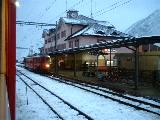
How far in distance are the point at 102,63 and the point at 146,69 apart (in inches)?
696

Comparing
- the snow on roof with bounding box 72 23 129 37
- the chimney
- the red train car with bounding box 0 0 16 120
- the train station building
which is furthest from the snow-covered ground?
the chimney

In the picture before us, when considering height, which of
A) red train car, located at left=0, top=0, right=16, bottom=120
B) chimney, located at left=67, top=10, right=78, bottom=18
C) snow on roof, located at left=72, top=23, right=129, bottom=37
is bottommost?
red train car, located at left=0, top=0, right=16, bottom=120

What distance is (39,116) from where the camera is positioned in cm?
1166

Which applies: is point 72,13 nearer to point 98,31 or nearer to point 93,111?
point 98,31

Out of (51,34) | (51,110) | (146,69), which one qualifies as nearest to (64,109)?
(51,110)

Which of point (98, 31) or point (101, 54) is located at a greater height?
point (98, 31)

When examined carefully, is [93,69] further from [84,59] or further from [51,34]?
[51,34]

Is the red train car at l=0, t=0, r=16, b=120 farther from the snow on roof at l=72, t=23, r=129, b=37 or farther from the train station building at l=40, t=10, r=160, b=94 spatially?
the snow on roof at l=72, t=23, r=129, b=37

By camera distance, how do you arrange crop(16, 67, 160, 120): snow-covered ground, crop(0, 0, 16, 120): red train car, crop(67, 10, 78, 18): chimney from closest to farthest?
crop(0, 0, 16, 120): red train car → crop(16, 67, 160, 120): snow-covered ground → crop(67, 10, 78, 18): chimney

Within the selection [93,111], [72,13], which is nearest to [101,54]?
[93,111]

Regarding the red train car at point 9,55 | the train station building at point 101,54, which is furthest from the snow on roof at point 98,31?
the red train car at point 9,55

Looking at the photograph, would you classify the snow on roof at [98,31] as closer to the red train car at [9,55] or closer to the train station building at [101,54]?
the train station building at [101,54]

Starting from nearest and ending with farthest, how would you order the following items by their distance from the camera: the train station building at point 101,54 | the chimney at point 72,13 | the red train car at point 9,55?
the red train car at point 9,55, the train station building at point 101,54, the chimney at point 72,13

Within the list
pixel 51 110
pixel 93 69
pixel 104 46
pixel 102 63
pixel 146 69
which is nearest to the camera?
pixel 51 110
